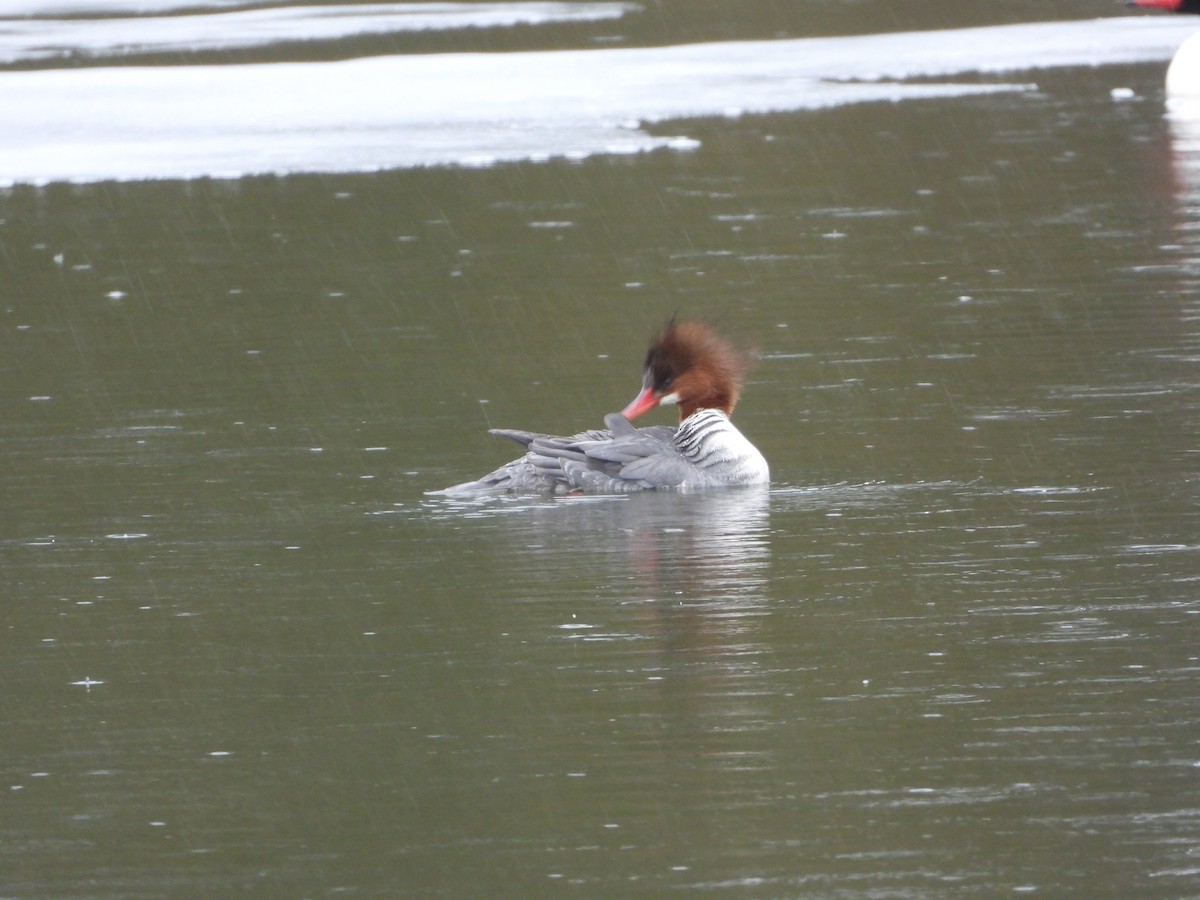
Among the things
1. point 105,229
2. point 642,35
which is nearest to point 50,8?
point 642,35

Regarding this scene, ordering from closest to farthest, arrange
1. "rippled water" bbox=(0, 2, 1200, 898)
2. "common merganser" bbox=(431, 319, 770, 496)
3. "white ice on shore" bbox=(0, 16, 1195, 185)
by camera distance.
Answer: "rippled water" bbox=(0, 2, 1200, 898), "common merganser" bbox=(431, 319, 770, 496), "white ice on shore" bbox=(0, 16, 1195, 185)

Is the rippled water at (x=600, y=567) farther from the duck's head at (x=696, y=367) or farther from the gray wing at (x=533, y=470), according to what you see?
the duck's head at (x=696, y=367)

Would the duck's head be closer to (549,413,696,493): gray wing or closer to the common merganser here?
the common merganser

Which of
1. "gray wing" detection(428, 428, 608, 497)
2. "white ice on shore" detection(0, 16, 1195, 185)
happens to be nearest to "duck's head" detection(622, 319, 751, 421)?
"gray wing" detection(428, 428, 608, 497)

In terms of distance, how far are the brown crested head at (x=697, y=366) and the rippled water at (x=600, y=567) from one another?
427 mm

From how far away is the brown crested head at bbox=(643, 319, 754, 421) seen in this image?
9.24 metres

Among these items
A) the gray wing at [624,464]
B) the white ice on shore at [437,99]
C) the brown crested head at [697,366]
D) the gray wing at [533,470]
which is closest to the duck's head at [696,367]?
the brown crested head at [697,366]

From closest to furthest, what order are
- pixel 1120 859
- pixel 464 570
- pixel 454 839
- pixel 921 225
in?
pixel 1120 859
pixel 454 839
pixel 464 570
pixel 921 225

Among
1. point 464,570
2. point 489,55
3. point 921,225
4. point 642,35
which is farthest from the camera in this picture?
point 642,35

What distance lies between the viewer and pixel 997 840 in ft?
16.1

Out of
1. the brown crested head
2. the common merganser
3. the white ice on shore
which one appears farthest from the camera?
the white ice on shore

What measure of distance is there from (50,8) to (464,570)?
93.2ft

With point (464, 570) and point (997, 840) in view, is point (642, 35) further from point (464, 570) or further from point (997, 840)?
point (997, 840)

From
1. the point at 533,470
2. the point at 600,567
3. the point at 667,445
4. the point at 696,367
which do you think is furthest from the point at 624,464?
the point at 600,567
